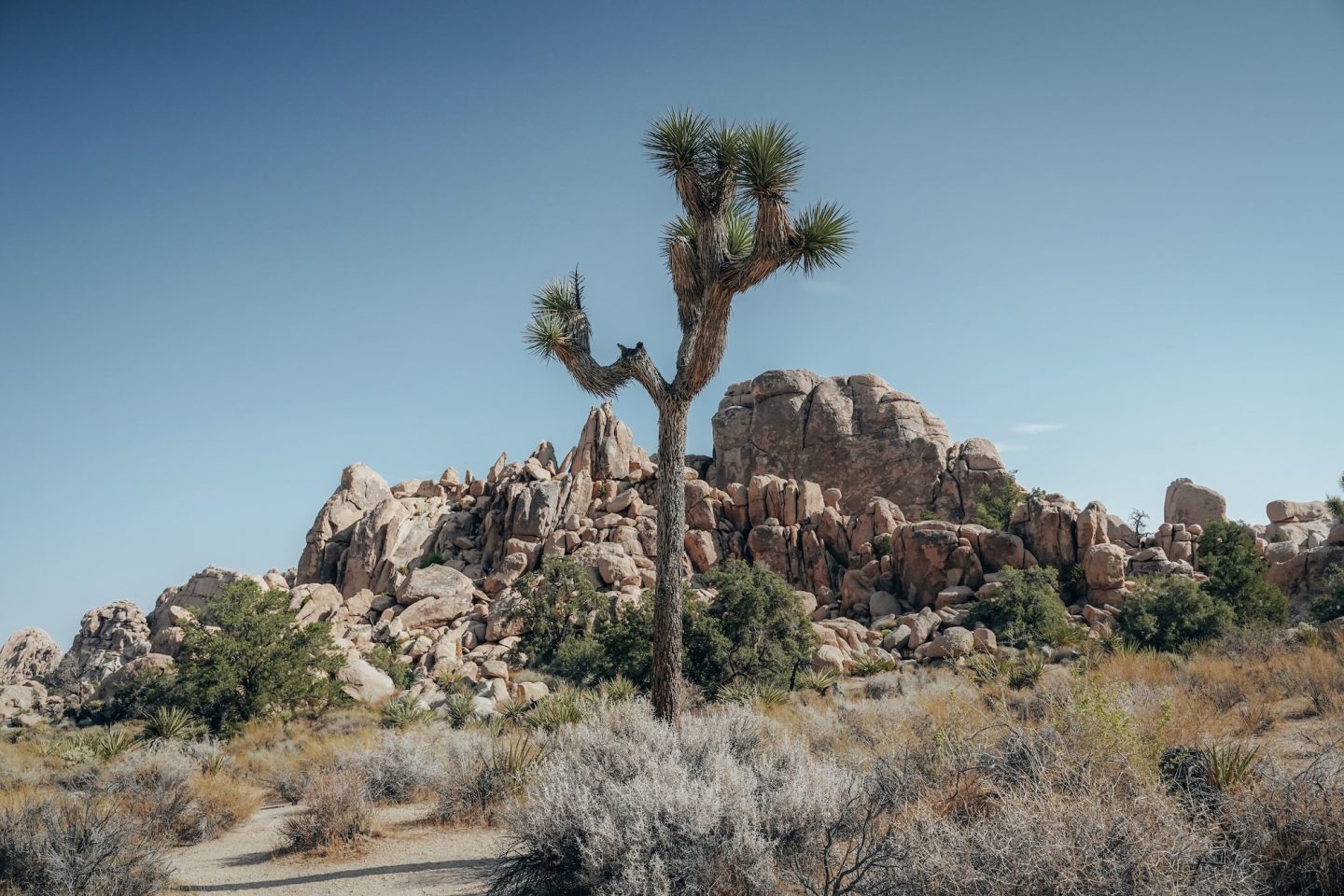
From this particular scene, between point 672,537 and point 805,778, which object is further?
point 672,537

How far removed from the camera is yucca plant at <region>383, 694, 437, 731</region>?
16.8m

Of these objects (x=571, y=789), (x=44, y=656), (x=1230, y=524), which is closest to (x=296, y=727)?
(x=571, y=789)

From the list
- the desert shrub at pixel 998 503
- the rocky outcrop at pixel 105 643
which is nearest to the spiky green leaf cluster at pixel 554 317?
the desert shrub at pixel 998 503

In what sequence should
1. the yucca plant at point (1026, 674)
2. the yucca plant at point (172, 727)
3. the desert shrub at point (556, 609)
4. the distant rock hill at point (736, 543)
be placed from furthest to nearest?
1. the distant rock hill at point (736, 543)
2. the desert shrub at point (556, 609)
3. the yucca plant at point (1026, 674)
4. the yucca plant at point (172, 727)

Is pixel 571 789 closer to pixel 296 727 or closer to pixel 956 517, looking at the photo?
pixel 296 727

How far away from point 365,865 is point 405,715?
1150 centimetres

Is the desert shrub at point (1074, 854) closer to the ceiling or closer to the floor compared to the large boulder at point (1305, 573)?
closer to the ceiling

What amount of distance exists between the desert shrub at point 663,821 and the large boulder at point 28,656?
6075cm

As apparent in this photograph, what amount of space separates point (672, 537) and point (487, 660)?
22.0 m

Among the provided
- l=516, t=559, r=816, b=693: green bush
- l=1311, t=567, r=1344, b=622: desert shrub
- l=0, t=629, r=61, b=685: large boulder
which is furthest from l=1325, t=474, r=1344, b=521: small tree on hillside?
l=0, t=629, r=61, b=685: large boulder

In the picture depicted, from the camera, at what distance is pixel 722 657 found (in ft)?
63.4

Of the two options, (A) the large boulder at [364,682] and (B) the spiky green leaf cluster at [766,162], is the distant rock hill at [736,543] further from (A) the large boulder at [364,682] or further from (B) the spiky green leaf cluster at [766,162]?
(B) the spiky green leaf cluster at [766,162]

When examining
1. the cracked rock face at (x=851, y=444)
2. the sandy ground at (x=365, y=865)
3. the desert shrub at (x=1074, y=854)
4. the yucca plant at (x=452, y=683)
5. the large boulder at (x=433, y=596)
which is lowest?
the yucca plant at (x=452, y=683)

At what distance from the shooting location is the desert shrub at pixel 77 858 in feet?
18.7
